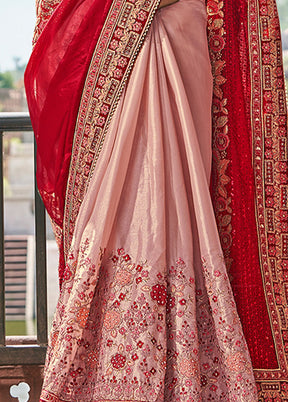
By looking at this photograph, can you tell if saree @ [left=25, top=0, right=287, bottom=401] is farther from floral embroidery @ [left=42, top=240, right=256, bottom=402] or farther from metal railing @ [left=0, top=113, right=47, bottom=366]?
metal railing @ [left=0, top=113, right=47, bottom=366]

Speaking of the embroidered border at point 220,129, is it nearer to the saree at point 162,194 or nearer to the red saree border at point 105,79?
the saree at point 162,194

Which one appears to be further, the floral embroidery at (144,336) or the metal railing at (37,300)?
the metal railing at (37,300)

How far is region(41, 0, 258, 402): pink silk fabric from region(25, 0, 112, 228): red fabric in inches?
4.4

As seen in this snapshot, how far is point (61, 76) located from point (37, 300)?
2.23 ft

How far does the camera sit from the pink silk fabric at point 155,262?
1.19 meters

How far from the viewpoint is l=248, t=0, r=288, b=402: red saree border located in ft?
4.40

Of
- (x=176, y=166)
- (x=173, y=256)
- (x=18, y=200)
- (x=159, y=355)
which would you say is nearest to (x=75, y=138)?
(x=176, y=166)

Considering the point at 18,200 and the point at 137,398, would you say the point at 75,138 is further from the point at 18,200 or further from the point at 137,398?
the point at 18,200

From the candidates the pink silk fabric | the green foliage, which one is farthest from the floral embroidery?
the green foliage

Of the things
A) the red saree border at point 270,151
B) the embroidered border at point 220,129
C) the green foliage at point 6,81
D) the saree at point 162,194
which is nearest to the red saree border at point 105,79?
the saree at point 162,194

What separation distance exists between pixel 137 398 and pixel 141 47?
81cm

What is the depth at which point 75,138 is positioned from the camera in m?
1.35

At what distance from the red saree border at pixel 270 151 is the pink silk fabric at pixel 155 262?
0.13 m

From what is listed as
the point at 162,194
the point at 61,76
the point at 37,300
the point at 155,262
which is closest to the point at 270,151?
the point at 162,194
